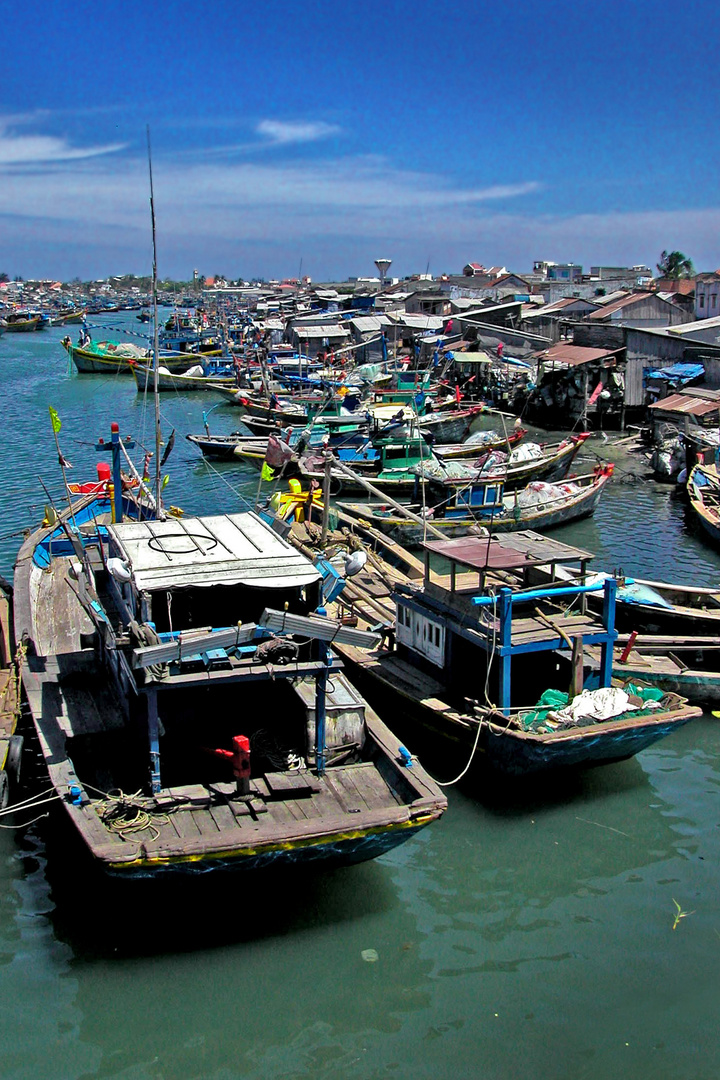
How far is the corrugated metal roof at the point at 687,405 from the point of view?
31.1 m

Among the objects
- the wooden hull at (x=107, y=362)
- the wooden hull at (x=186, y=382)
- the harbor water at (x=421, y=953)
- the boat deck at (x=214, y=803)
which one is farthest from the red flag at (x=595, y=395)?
the boat deck at (x=214, y=803)

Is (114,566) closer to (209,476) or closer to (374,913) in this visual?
(374,913)

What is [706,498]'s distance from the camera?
24.7 meters

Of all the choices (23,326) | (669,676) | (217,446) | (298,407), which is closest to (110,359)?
(298,407)

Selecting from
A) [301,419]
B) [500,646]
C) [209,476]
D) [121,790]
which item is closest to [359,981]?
[121,790]

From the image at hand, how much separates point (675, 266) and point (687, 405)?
213ft

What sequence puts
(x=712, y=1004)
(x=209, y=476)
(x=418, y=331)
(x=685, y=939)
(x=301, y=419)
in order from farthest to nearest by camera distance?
(x=418, y=331), (x=301, y=419), (x=209, y=476), (x=685, y=939), (x=712, y=1004)

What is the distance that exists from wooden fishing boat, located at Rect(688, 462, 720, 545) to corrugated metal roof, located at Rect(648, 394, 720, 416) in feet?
13.9

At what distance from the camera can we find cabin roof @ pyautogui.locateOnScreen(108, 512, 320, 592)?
9211mm

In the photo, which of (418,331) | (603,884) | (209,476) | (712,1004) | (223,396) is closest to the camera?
(712,1004)

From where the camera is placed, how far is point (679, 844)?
1043cm

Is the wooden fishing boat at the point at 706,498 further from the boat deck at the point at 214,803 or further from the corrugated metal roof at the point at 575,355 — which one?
the boat deck at the point at 214,803

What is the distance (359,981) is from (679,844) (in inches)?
170

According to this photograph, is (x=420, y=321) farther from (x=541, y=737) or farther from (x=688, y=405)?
(x=541, y=737)
